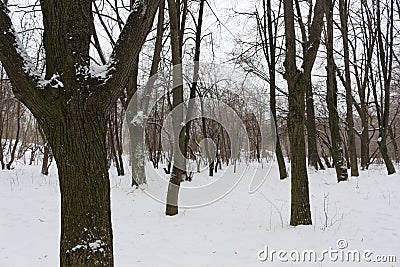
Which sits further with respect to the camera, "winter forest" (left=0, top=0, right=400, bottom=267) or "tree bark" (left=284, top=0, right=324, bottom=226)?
"tree bark" (left=284, top=0, right=324, bottom=226)

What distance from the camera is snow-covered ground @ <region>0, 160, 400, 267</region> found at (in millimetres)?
4262

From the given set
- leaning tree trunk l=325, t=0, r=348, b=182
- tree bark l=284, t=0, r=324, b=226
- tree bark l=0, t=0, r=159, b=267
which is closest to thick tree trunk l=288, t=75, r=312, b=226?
tree bark l=284, t=0, r=324, b=226

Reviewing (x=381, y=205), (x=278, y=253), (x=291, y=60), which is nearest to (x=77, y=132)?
(x=278, y=253)

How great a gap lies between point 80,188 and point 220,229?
131 inches

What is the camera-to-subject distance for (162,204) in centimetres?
833

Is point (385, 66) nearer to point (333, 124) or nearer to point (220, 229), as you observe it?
point (333, 124)

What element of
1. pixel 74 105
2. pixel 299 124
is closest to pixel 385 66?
pixel 299 124

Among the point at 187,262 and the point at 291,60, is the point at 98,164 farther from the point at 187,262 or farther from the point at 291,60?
the point at 291,60

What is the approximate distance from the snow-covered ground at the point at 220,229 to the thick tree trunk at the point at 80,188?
1471 millimetres

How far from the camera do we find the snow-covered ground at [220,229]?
426cm

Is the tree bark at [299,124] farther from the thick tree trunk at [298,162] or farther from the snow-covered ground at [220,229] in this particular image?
the snow-covered ground at [220,229]

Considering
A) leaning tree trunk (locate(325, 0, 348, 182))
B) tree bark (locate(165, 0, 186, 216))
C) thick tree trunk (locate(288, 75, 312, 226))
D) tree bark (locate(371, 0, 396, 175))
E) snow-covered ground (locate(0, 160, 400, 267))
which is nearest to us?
snow-covered ground (locate(0, 160, 400, 267))

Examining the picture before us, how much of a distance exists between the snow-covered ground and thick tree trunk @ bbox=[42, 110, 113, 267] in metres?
1.47

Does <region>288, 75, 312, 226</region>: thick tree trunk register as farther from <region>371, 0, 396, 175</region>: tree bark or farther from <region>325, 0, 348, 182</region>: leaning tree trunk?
<region>371, 0, 396, 175</region>: tree bark
